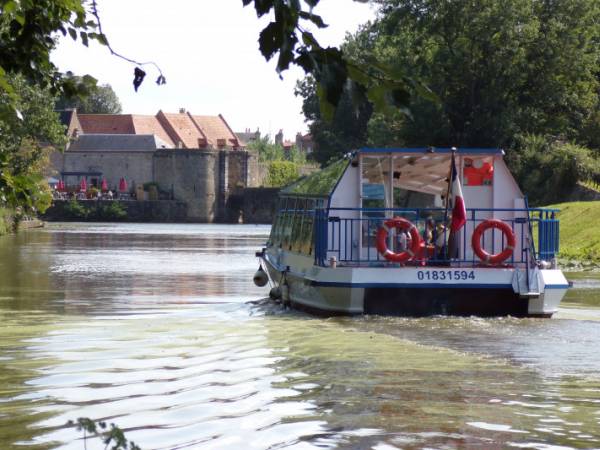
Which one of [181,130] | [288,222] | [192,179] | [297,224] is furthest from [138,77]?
[181,130]

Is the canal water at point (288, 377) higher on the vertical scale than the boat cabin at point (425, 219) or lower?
lower

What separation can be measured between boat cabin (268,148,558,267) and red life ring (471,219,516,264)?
0.05 feet

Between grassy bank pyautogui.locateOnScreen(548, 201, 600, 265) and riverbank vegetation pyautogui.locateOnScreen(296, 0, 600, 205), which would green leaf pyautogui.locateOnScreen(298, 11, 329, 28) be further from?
riverbank vegetation pyautogui.locateOnScreen(296, 0, 600, 205)

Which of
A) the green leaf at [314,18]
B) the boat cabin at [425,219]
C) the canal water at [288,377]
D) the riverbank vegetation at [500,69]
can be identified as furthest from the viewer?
the riverbank vegetation at [500,69]

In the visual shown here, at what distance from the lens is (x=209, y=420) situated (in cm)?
987

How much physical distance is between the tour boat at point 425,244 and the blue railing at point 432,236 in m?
0.02

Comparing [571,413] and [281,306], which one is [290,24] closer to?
[571,413]

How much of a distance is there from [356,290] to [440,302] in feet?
4.05

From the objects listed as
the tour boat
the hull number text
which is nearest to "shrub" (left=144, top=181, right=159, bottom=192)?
the tour boat

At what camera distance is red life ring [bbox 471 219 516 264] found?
1798 centimetres

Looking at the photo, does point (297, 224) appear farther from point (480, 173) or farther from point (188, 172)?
point (188, 172)

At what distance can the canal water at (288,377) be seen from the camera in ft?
30.8

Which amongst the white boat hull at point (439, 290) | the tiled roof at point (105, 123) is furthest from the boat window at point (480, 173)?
the tiled roof at point (105, 123)

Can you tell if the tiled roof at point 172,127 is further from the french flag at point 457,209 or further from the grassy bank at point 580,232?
the french flag at point 457,209
